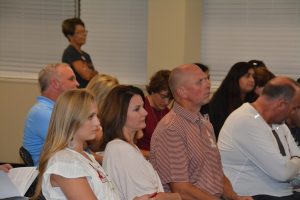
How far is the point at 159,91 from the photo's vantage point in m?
4.67

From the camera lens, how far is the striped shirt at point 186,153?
10.6ft

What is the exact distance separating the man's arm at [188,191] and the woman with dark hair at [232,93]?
1564 mm

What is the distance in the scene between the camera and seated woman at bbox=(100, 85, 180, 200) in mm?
→ 2875

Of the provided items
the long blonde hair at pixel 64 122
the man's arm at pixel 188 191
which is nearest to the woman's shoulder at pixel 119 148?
the long blonde hair at pixel 64 122

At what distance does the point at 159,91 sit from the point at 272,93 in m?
1.25

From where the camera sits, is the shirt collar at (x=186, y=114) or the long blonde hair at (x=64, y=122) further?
the shirt collar at (x=186, y=114)

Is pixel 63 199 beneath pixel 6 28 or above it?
beneath

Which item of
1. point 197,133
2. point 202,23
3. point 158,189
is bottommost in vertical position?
point 158,189

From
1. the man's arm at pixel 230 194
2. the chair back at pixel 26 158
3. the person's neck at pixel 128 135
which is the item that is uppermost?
the person's neck at pixel 128 135

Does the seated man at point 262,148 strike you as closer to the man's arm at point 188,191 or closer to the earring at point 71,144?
the man's arm at point 188,191

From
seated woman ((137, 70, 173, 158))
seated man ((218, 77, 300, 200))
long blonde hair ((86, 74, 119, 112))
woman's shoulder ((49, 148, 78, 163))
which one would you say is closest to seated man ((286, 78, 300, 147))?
seated man ((218, 77, 300, 200))

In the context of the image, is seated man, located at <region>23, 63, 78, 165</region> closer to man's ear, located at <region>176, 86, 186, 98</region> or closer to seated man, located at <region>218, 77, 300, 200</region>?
man's ear, located at <region>176, 86, 186, 98</region>

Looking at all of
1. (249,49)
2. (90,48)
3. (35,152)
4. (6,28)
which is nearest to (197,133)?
(35,152)

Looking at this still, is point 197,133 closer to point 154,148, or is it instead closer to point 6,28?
point 154,148
